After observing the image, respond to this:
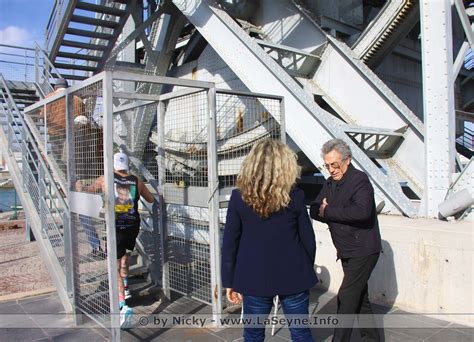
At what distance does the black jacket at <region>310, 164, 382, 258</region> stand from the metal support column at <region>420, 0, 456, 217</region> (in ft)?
8.08

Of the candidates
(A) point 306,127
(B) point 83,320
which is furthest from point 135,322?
(A) point 306,127

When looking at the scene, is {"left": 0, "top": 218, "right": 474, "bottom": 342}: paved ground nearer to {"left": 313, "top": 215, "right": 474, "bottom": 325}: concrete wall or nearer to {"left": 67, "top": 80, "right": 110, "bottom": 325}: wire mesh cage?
{"left": 313, "top": 215, "right": 474, "bottom": 325}: concrete wall

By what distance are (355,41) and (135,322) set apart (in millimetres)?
6835

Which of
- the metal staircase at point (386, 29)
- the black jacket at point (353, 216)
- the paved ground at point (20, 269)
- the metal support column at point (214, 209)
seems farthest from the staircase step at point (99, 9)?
the black jacket at point (353, 216)

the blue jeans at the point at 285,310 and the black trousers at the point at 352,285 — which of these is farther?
the black trousers at the point at 352,285

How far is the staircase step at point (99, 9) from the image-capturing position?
1030 centimetres

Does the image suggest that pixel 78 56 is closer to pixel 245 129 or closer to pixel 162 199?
pixel 245 129

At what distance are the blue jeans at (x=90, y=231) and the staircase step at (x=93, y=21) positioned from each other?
303 inches

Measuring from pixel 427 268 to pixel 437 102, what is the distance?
7.35 ft

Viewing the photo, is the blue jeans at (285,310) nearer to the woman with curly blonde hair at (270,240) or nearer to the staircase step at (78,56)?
the woman with curly blonde hair at (270,240)

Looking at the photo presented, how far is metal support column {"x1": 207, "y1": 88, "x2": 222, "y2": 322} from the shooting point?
176 inches

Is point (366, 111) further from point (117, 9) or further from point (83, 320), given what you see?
point (117, 9)

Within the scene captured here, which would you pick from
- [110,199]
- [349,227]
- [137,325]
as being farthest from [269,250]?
[137,325]

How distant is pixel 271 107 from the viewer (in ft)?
19.9
